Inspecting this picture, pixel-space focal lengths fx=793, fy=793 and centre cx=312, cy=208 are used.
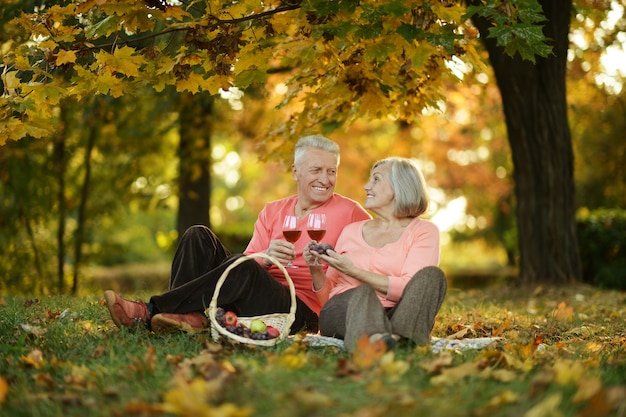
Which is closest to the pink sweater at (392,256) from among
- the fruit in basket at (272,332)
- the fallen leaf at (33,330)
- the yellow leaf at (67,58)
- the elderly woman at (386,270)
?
the elderly woman at (386,270)

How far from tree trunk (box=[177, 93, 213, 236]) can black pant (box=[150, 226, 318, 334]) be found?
18.8 feet

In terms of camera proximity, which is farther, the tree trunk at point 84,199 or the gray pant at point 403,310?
the tree trunk at point 84,199

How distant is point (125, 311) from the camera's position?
472cm

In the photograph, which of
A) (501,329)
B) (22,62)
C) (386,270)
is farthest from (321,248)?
(22,62)

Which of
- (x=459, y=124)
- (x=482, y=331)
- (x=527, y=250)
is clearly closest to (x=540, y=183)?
(x=527, y=250)

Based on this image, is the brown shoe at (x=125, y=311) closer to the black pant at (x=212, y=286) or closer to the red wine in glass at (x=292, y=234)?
the black pant at (x=212, y=286)

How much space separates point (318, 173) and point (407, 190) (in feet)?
2.48

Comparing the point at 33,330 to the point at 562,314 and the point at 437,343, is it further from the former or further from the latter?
the point at 562,314

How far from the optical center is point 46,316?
5.75 m

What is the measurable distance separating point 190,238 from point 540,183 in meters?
5.63

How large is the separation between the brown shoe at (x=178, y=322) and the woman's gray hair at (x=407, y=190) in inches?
53.1

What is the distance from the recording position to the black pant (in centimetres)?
469

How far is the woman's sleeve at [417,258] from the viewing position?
447 centimetres

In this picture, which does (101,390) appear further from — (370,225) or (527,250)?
(527,250)
